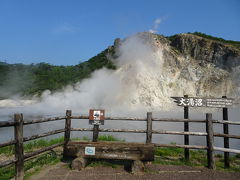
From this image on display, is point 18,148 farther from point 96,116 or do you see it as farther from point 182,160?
point 182,160

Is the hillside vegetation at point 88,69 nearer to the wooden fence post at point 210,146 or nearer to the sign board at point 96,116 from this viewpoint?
the sign board at point 96,116

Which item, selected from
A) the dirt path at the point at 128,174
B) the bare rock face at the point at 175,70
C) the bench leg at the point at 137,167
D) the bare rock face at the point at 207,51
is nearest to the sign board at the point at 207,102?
the dirt path at the point at 128,174

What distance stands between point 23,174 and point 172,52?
35018mm

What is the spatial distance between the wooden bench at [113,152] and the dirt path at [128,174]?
0.79 ft

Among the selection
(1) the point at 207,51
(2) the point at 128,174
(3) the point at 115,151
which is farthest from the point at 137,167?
(1) the point at 207,51

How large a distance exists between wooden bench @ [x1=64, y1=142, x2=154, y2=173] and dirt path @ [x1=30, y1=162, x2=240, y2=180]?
9.4 inches

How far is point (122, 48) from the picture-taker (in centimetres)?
4300

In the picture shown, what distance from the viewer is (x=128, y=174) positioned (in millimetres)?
5223

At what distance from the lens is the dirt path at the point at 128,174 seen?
16.5 ft

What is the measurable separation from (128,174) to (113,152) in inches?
27.0

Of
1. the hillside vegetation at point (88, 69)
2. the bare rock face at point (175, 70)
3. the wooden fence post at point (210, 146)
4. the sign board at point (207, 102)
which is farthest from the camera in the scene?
the hillside vegetation at point (88, 69)

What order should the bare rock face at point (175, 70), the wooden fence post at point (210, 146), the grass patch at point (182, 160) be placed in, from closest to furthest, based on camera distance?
the wooden fence post at point (210, 146)
the grass patch at point (182, 160)
the bare rock face at point (175, 70)

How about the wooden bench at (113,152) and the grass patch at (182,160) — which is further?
the grass patch at (182,160)

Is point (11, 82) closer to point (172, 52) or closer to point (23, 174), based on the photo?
point (172, 52)
